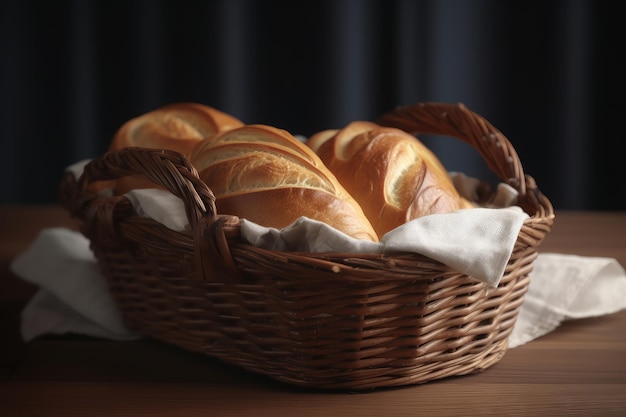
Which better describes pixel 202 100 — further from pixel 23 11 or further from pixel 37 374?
pixel 37 374

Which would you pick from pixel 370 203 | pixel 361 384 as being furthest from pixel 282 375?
pixel 370 203

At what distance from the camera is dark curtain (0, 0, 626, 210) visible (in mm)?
2234

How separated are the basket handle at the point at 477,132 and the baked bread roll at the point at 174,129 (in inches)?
10.6

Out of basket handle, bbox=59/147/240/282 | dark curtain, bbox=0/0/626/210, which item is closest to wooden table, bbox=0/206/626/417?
basket handle, bbox=59/147/240/282

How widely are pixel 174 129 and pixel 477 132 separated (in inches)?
16.9

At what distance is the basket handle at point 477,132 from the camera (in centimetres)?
101

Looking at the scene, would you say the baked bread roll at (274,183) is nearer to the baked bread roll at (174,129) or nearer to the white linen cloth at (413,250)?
the white linen cloth at (413,250)

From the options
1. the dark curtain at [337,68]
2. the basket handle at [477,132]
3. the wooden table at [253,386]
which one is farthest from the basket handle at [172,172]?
the dark curtain at [337,68]

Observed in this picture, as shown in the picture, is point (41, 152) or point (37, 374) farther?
point (41, 152)

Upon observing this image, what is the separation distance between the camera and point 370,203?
909mm

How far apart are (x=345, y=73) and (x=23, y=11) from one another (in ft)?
3.05

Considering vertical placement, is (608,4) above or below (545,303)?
above

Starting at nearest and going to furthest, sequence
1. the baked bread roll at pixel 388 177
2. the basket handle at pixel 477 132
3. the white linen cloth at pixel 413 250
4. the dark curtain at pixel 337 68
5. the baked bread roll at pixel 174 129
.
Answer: the white linen cloth at pixel 413 250, the baked bread roll at pixel 388 177, the basket handle at pixel 477 132, the baked bread roll at pixel 174 129, the dark curtain at pixel 337 68

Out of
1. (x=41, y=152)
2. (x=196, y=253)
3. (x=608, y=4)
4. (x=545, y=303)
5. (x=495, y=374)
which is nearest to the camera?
(x=196, y=253)
